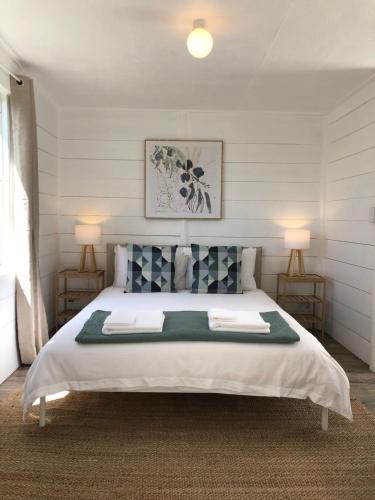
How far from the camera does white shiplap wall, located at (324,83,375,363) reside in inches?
123

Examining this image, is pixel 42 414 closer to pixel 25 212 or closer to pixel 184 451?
pixel 184 451

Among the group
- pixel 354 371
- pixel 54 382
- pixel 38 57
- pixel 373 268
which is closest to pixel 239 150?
pixel 373 268

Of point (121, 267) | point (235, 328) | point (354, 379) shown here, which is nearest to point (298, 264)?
point (354, 379)

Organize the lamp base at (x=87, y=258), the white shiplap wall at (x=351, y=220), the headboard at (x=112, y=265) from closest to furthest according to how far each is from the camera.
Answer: the white shiplap wall at (x=351, y=220) < the lamp base at (x=87, y=258) < the headboard at (x=112, y=265)

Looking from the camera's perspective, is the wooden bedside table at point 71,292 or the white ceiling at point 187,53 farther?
the wooden bedside table at point 71,292

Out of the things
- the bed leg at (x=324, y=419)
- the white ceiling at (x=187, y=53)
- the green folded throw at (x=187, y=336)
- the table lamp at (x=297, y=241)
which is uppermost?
the white ceiling at (x=187, y=53)

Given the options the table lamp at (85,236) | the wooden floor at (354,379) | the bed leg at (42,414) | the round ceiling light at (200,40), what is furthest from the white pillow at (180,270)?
the round ceiling light at (200,40)

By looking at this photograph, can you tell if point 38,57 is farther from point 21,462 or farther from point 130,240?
point 21,462

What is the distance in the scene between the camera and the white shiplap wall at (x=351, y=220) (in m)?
Result: 3.12

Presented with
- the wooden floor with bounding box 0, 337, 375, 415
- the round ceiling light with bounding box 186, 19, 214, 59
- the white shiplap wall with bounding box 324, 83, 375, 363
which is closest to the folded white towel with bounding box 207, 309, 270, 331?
the wooden floor with bounding box 0, 337, 375, 415

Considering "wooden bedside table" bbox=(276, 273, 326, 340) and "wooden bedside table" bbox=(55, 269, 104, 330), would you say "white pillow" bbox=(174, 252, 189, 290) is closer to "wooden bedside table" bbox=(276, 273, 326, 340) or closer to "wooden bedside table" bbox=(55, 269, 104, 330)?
"wooden bedside table" bbox=(55, 269, 104, 330)

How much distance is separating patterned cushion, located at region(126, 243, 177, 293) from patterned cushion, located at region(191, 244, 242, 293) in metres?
0.24

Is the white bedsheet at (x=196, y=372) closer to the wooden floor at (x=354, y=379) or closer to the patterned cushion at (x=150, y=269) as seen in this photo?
the wooden floor at (x=354, y=379)

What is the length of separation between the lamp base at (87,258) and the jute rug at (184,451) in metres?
1.57
